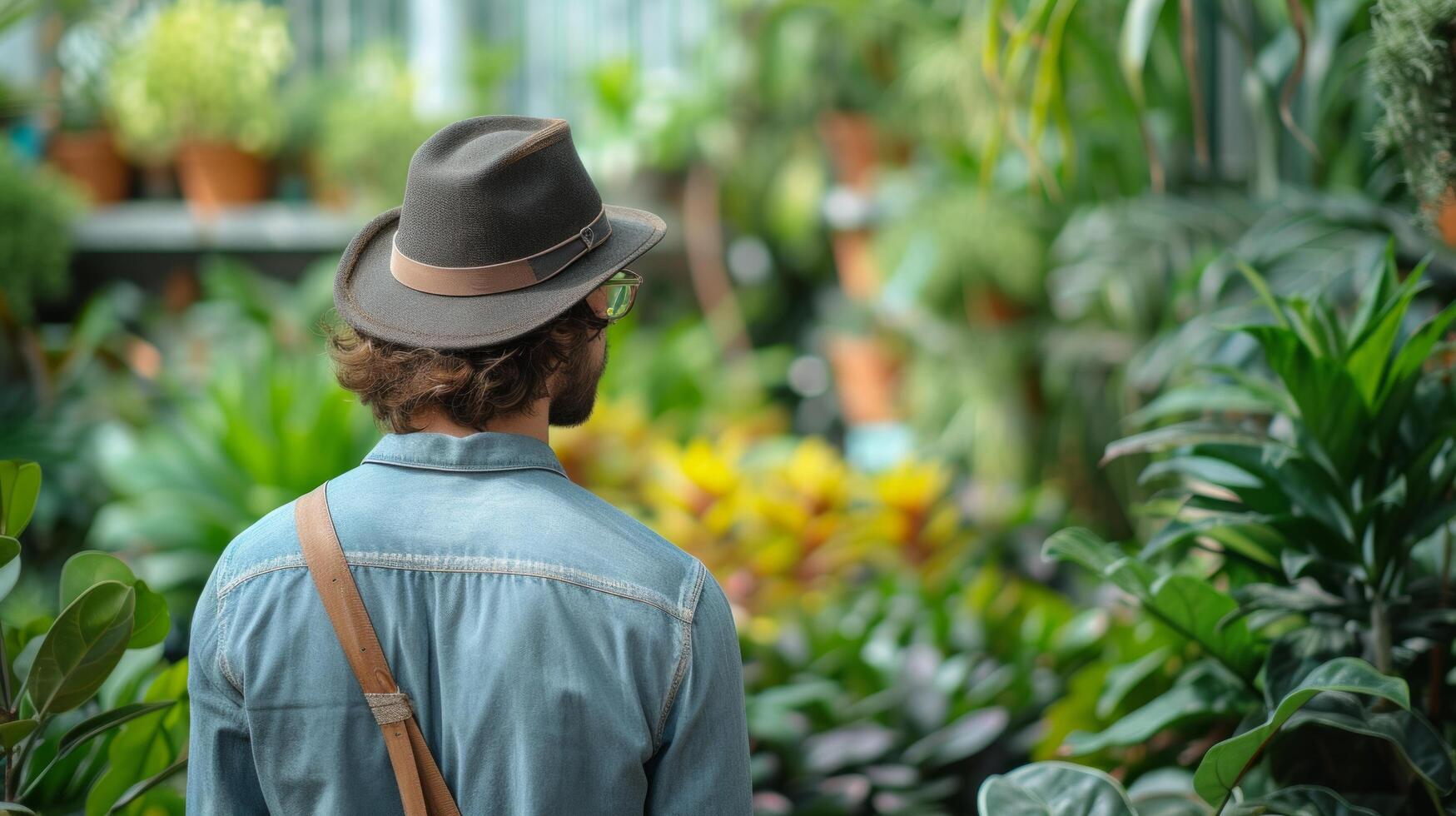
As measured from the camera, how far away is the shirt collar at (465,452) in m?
0.98

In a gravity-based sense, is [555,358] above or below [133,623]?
above

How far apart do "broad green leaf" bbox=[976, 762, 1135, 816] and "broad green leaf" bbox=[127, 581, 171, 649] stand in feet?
2.88

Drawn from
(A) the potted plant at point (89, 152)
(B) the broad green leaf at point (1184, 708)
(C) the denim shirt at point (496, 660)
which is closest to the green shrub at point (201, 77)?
(A) the potted plant at point (89, 152)

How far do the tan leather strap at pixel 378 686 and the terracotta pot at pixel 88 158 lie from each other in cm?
381

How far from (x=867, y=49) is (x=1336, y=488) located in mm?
2457

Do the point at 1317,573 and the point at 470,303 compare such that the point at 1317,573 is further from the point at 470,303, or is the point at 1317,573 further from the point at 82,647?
the point at 82,647

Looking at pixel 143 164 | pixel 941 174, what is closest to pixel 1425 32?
pixel 941 174

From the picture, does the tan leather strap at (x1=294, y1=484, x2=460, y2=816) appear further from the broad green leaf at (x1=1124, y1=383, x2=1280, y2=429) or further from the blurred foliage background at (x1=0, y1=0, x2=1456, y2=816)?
the broad green leaf at (x1=1124, y1=383, x2=1280, y2=429)

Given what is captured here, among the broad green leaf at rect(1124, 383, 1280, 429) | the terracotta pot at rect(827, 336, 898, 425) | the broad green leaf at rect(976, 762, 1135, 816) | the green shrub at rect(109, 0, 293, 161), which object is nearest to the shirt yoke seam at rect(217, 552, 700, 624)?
the broad green leaf at rect(976, 762, 1135, 816)

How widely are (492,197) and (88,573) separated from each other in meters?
0.63

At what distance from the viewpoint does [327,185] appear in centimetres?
409

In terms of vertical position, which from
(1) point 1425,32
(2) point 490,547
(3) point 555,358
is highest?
(1) point 1425,32

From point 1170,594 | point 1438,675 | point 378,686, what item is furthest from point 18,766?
point 1438,675

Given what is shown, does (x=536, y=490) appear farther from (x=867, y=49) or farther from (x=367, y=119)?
(x=367, y=119)
